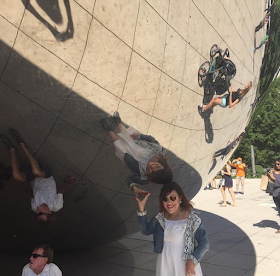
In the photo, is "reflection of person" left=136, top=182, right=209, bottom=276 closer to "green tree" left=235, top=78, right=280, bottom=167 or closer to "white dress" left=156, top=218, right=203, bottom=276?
"white dress" left=156, top=218, right=203, bottom=276

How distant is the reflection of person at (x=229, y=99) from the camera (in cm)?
305

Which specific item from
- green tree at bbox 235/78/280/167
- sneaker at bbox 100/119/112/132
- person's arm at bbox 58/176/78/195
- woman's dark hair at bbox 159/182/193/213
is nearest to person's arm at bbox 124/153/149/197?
woman's dark hair at bbox 159/182/193/213

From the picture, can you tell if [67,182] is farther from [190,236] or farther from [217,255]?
[217,255]

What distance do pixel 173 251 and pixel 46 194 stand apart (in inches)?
45.3

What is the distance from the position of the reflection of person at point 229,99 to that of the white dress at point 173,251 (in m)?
0.98

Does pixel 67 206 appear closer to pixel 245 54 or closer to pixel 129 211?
pixel 129 211

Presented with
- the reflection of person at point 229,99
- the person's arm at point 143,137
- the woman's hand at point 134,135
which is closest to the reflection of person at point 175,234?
the person's arm at point 143,137

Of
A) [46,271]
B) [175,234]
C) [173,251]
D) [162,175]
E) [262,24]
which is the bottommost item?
[46,271]

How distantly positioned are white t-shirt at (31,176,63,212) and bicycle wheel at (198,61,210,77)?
4.74 feet

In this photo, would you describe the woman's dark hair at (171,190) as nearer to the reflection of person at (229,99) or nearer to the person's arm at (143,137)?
the person's arm at (143,137)

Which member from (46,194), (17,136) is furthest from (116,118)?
(46,194)

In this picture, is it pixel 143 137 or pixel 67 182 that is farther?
pixel 67 182

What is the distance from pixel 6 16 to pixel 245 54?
2.22 metres

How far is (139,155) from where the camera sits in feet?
9.33
